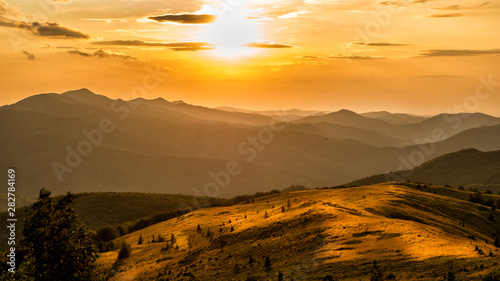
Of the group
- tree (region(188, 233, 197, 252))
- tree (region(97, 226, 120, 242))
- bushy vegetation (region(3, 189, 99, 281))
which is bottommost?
tree (region(97, 226, 120, 242))

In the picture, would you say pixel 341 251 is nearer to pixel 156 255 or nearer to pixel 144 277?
pixel 144 277

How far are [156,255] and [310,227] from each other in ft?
62.0

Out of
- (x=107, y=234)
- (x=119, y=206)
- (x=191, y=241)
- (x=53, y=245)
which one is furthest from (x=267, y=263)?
(x=119, y=206)

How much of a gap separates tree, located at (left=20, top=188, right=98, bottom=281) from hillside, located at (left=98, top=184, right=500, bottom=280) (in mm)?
9417

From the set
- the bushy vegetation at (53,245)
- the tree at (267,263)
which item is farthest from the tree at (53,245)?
the tree at (267,263)

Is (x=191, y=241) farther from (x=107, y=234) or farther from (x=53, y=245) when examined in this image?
(x=107, y=234)

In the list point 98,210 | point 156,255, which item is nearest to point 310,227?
point 156,255

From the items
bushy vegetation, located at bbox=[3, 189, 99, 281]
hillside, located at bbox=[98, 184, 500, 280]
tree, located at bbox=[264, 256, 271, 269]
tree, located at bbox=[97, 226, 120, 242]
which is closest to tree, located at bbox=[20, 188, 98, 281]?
bushy vegetation, located at bbox=[3, 189, 99, 281]

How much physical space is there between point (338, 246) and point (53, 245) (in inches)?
830

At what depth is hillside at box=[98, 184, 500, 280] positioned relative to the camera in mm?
27031

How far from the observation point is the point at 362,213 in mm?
43875

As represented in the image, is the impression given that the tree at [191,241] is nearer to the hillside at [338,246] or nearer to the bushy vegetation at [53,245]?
the hillside at [338,246]

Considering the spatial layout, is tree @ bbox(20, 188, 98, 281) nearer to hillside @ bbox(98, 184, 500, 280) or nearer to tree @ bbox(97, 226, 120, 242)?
hillside @ bbox(98, 184, 500, 280)

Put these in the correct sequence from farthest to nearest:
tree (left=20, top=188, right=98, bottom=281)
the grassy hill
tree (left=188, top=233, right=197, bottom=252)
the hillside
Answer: the grassy hill < tree (left=188, top=233, right=197, bottom=252) < tree (left=20, top=188, right=98, bottom=281) < the hillside
